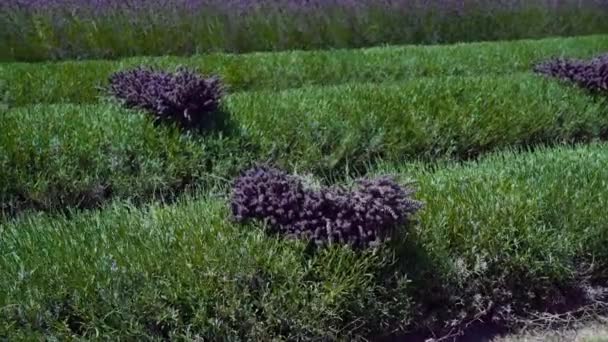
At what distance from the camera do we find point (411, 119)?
5.95 metres

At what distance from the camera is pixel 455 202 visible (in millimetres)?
3959

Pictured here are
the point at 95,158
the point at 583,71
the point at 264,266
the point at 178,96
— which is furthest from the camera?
the point at 583,71

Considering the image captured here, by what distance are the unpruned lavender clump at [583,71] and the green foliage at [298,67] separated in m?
1.41

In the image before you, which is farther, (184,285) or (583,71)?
(583,71)

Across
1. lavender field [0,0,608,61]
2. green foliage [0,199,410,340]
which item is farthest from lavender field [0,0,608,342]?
lavender field [0,0,608,61]

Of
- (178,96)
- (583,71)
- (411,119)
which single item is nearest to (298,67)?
(411,119)

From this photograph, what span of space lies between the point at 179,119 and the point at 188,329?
2.65 m

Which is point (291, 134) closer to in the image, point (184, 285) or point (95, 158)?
point (95, 158)

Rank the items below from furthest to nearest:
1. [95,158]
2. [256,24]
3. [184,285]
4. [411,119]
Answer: [256,24]
[411,119]
[95,158]
[184,285]

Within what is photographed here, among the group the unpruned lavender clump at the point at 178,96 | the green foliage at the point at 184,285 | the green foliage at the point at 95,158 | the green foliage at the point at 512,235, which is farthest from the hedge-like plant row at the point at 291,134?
the green foliage at the point at 512,235

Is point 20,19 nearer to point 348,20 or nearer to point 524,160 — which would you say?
point 348,20

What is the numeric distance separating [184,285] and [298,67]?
18.3ft

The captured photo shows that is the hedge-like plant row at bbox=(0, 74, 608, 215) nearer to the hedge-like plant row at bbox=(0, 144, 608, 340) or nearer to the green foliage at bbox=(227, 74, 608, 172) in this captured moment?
the green foliage at bbox=(227, 74, 608, 172)

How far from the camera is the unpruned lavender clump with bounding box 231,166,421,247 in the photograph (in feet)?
11.0
